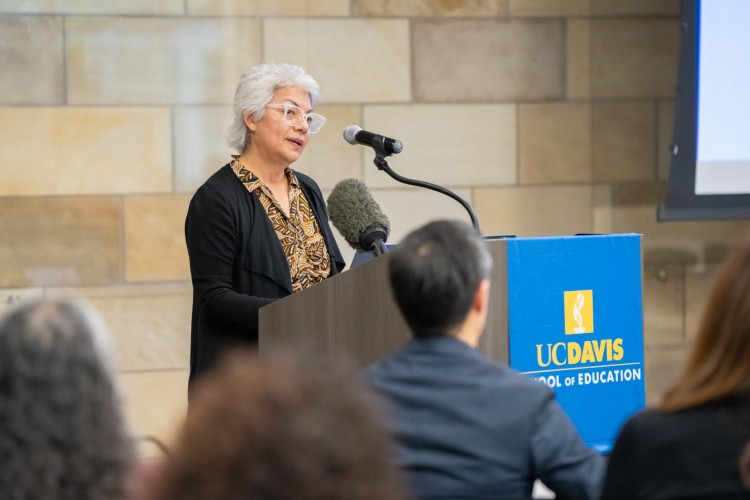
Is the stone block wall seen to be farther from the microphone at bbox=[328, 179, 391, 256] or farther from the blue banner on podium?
the blue banner on podium

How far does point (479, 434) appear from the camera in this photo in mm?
1898

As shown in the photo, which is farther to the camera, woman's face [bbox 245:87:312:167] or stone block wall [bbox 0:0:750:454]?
stone block wall [bbox 0:0:750:454]

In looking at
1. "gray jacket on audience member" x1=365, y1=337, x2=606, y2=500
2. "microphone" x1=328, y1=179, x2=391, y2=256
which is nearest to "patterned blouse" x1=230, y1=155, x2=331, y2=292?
"microphone" x1=328, y1=179, x2=391, y2=256

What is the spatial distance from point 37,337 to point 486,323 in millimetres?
1435

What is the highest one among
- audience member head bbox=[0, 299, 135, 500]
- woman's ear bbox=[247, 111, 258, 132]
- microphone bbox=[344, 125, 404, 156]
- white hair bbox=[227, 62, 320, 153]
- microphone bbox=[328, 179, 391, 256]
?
white hair bbox=[227, 62, 320, 153]

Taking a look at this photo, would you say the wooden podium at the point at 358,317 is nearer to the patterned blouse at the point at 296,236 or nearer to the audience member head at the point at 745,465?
the patterned blouse at the point at 296,236

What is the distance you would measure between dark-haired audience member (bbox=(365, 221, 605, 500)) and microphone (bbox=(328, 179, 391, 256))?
1056 millimetres

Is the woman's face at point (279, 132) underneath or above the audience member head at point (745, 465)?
above

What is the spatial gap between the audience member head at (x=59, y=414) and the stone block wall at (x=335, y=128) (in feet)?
13.5

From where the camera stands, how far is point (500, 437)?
1904mm

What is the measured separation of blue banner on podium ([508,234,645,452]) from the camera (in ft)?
8.68

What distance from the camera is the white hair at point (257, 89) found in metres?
3.65

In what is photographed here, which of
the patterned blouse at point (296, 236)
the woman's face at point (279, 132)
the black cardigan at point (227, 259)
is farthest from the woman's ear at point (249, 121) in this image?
the black cardigan at point (227, 259)

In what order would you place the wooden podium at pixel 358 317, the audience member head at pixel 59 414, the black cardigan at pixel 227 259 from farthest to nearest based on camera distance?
Result: the black cardigan at pixel 227 259
the wooden podium at pixel 358 317
the audience member head at pixel 59 414
